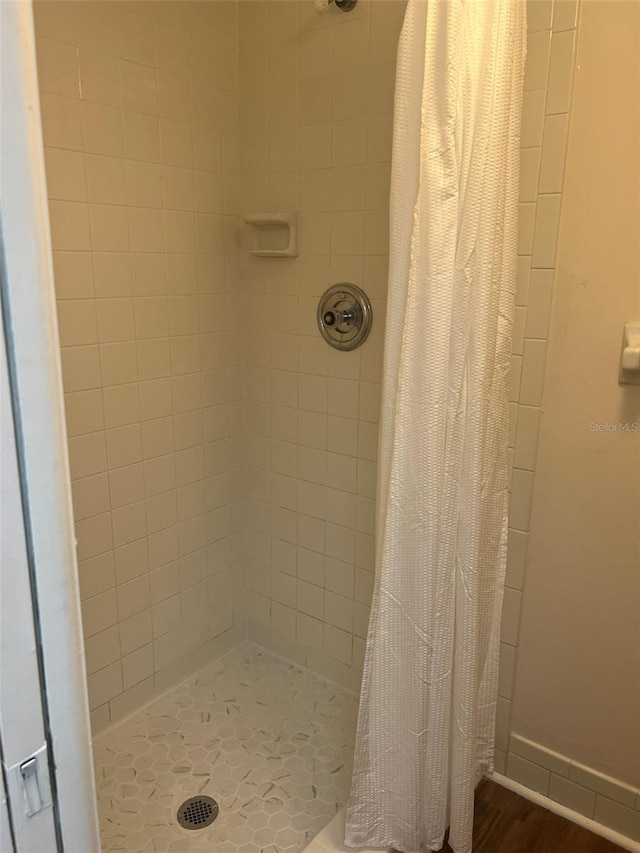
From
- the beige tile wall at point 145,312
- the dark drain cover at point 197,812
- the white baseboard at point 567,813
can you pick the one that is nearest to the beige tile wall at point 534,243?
the white baseboard at point 567,813

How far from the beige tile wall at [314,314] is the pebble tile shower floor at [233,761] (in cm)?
18

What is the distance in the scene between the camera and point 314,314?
2020 mm

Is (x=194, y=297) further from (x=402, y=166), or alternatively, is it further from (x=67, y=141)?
(x=402, y=166)

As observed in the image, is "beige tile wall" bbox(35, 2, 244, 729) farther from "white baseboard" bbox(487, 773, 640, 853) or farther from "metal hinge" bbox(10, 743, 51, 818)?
"metal hinge" bbox(10, 743, 51, 818)

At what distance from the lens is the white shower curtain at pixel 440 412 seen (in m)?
1.18

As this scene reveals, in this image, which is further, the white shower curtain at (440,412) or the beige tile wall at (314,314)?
the beige tile wall at (314,314)

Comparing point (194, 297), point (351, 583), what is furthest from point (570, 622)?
point (194, 297)

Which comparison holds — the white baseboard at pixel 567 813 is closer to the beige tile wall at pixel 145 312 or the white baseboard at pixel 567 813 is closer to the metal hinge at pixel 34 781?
the beige tile wall at pixel 145 312

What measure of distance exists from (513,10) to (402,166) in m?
0.40

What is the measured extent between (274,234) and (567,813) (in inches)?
76.9

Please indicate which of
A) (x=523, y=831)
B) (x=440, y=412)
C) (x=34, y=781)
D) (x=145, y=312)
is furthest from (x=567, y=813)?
(x=145, y=312)

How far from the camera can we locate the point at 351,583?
2.12 meters

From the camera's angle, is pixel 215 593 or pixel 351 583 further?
pixel 215 593

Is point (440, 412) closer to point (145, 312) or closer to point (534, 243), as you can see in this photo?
point (534, 243)
